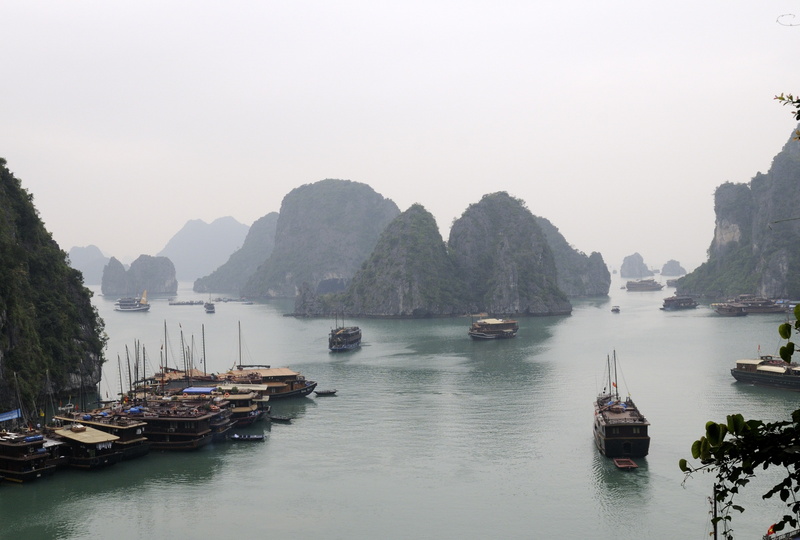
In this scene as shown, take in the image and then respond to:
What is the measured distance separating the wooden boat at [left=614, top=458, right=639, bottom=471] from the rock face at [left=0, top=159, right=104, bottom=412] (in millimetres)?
48632

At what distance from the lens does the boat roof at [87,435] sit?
160 feet

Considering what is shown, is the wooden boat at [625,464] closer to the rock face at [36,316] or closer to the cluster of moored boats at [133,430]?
the cluster of moored boats at [133,430]

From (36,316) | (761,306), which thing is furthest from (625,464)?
(761,306)

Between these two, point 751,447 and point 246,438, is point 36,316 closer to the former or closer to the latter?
point 246,438

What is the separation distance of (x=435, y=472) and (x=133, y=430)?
76.0 feet

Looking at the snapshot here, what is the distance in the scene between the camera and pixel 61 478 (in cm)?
4706

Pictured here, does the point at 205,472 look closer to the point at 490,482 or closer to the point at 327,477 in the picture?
the point at 327,477

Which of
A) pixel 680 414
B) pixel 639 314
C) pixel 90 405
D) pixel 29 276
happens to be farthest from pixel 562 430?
pixel 639 314

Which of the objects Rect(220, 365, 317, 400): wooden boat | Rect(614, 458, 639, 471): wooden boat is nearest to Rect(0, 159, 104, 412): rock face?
Rect(220, 365, 317, 400): wooden boat

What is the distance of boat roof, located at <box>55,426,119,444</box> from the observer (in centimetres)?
4884

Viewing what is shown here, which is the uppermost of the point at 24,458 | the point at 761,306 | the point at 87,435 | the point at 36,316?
the point at 36,316

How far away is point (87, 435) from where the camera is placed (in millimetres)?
50125

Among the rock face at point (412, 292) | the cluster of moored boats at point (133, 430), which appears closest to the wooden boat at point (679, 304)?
the rock face at point (412, 292)

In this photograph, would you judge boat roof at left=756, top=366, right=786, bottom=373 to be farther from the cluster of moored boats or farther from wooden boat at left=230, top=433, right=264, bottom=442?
wooden boat at left=230, top=433, right=264, bottom=442
